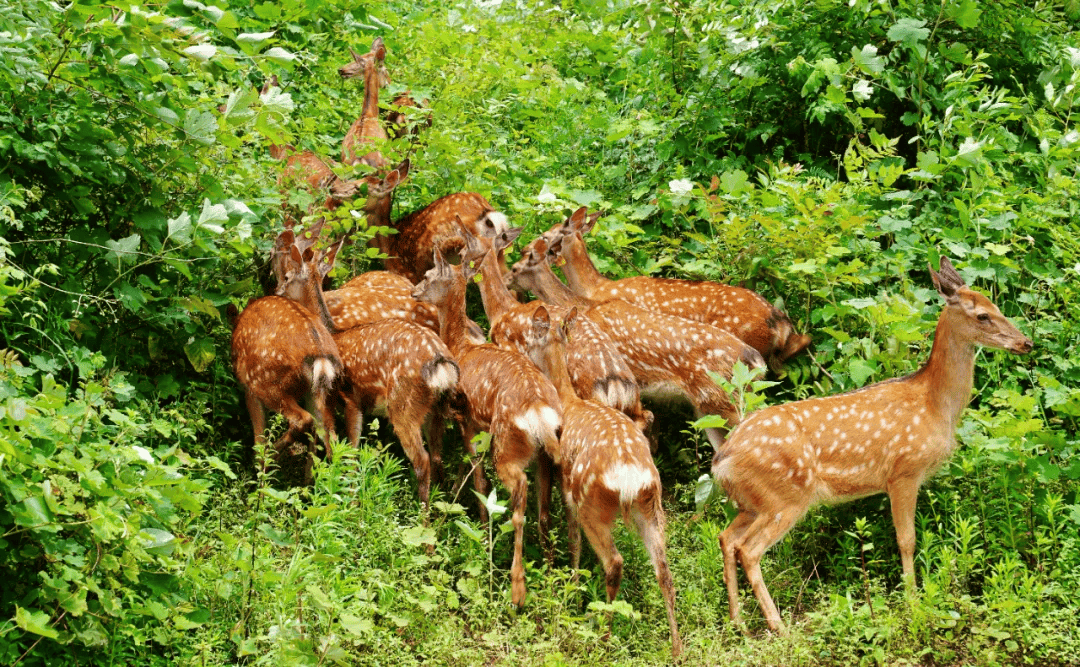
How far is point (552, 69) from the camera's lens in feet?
35.9

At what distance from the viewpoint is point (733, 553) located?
616 centimetres

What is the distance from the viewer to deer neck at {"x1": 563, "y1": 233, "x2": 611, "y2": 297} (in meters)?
8.53

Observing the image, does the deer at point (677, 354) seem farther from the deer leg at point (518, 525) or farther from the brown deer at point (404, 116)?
the brown deer at point (404, 116)

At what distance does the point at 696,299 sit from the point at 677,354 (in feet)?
2.08

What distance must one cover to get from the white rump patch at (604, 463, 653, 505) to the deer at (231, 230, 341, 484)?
1.75 meters

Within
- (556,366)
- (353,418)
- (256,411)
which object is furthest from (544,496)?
(256,411)

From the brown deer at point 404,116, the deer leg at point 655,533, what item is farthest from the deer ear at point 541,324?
the brown deer at point 404,116

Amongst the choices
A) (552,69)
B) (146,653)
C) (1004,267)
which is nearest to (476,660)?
(146,653)

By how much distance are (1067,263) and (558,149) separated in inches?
163

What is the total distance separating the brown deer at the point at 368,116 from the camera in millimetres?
8555

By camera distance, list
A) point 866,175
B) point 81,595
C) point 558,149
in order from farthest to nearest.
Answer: point 558,149 < point 866,175 < point 81,595

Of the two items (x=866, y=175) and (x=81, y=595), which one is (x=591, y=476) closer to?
(x=81, y=595)

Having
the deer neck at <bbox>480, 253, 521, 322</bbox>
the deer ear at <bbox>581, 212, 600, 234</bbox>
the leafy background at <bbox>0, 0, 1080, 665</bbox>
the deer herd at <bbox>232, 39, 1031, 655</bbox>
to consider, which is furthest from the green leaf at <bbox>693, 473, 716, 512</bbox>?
the deer ear at <bbox>581, 212, 600, 234</bbox>

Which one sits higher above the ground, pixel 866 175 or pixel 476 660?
pixel 866 175
